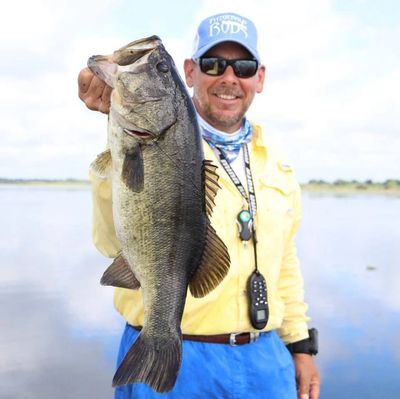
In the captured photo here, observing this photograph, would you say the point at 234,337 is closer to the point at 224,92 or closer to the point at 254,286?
the point at 254,286

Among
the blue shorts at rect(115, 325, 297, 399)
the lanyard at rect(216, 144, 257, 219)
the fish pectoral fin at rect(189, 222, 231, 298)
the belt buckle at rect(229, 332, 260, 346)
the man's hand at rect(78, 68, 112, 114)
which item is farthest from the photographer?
the lanyard at rect(216, 144, 257, 219)

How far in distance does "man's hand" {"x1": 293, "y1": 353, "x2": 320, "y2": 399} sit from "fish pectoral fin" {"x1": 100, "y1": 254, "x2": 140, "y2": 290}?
193cm

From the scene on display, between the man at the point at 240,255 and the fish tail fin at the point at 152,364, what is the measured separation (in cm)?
65

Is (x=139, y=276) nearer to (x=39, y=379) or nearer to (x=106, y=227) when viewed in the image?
(x=106, y=227)

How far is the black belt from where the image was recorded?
11.2 ft

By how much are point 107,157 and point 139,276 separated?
593 millimetres

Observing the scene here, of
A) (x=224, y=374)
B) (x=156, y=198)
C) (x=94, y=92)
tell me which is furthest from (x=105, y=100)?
(x=224, y=374)

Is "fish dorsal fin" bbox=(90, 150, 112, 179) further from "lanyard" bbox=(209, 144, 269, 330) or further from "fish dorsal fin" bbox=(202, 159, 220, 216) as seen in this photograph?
"lanyard" bbox=(209, 144, 269, 330)

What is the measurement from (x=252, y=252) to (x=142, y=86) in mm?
1435

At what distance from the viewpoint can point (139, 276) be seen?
265 cm

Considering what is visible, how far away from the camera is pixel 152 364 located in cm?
270

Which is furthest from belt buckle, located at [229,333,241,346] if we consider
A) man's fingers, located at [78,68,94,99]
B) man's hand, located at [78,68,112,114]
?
man's fingers, located at [78,68,94,99]

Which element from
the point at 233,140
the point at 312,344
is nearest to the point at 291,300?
the point at 312,344

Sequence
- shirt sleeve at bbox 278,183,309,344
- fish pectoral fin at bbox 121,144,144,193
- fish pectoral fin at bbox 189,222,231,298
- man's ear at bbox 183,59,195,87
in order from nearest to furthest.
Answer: fish pectoral fin at bbox 121,144,144,193, fish pectoral fin at bbox 189,222,231,298, man's ear at bbox 183,59,195,87, shirt sleeve at bbox 278,183,309,344
